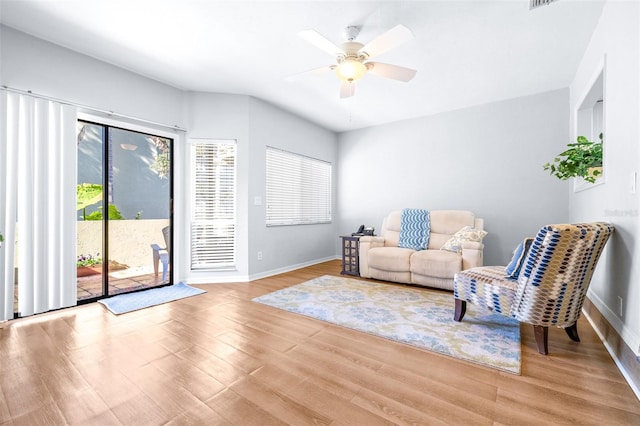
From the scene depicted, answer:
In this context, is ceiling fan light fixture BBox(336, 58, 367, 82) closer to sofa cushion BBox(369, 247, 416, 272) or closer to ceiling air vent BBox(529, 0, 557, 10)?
ceiling air vent BBox(529, 0, 557, 10)

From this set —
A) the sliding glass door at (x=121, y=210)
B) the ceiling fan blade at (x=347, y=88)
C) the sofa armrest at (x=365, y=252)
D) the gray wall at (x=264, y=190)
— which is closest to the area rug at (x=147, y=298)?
the sliding glass door at (x=121, y=210)

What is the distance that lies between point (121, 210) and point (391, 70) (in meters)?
3.55

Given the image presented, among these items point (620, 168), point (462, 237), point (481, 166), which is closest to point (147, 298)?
point (462, 237)

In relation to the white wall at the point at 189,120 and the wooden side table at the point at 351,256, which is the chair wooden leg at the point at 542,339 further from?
the white wall at the point at 189,120

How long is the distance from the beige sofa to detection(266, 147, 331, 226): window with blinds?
1454 mm

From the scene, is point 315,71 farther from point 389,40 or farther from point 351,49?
point 389,40

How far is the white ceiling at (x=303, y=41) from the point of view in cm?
229

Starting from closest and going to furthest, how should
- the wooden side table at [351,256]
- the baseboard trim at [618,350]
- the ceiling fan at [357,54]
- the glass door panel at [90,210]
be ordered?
the baseboard trim at [618,350]
the ceiling fan at [357,54]
the glass door panel at [90,210]
the wooden side table at [351,256]

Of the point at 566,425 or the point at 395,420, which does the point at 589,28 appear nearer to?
the point at 566,425

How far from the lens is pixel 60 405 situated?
146 cm

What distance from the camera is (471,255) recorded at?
3422mm

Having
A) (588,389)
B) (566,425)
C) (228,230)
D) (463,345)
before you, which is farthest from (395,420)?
(228,230)

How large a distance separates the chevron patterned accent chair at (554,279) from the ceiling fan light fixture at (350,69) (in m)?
1.93

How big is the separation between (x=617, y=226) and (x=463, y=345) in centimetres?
139
